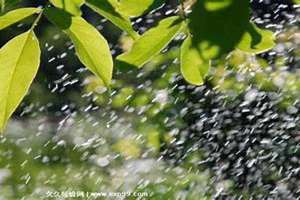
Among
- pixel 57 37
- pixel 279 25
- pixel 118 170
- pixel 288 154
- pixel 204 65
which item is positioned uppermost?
pixel 204 65

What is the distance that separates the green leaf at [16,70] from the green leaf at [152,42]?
8 centimetres

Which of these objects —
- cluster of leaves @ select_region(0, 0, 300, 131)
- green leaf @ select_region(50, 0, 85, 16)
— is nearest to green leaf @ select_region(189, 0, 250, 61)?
cluster of leaves @ select_region(0, 0, 300, 131)

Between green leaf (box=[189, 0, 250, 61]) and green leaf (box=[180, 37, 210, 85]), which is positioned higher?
green leaf (box=[189, 0, 250, 61])

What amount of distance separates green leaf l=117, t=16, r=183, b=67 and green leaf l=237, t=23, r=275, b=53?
6cm

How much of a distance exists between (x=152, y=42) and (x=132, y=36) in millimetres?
36

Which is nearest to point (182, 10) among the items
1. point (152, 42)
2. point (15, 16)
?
point (152, 42)

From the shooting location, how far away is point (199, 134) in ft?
10.3

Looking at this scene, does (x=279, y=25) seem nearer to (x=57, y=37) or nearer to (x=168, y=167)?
(x=168, y=167)

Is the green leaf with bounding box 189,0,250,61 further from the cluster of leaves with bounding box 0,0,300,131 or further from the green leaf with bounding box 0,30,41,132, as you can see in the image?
the green leaf with bounding box 0,30,41,132

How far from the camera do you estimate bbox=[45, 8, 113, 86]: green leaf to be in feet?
1.62

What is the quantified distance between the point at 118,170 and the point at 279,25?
119cm

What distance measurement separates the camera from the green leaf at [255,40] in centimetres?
46

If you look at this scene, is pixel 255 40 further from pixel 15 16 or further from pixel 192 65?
pixel 15 16

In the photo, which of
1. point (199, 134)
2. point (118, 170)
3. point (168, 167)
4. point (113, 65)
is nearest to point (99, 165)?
point (118, 170)
